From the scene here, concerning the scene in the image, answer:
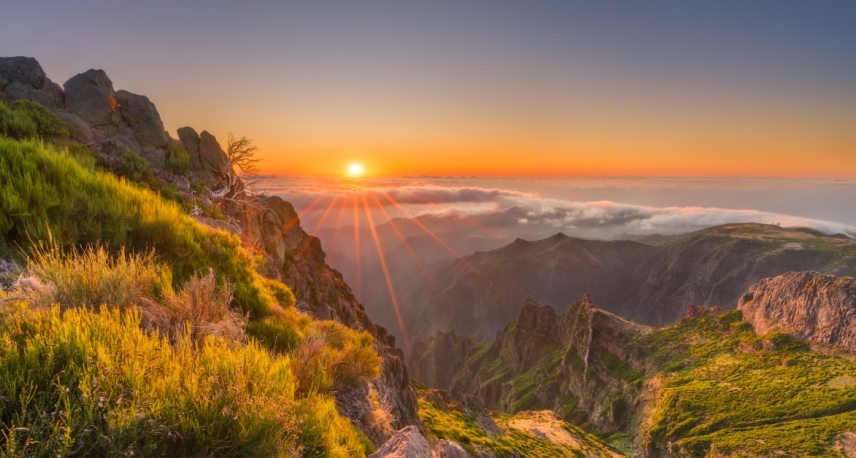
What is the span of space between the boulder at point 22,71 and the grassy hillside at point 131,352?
2691 centimetres

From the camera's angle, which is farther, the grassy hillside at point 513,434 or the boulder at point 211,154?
the grassy hillside at point 513,434

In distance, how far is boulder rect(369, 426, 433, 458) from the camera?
14.9ft

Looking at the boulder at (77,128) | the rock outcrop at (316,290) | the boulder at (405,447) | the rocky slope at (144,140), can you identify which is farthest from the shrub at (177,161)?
the boulder at (405,447)

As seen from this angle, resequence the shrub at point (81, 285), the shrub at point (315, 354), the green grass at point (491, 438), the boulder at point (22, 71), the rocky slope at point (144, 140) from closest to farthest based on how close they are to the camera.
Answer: the shrub at point (81, 285)
the shrub at point (315, 354)
the rocky slope at point (144, 140)
the boulder at point (22, 71)
the green grass at point (491, 438)

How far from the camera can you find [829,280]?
86.4 meters

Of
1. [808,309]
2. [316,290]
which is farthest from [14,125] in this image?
[808,309]

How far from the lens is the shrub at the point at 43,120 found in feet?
53.6

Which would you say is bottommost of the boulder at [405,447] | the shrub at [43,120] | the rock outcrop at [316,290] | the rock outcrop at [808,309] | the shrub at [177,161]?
the rock outcrop at [808,309]

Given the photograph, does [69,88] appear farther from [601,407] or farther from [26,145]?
[601,407]

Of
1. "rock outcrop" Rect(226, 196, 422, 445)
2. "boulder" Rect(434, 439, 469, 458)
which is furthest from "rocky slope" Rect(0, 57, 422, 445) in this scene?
"boulder" Rect(434, 439, 469, 458)

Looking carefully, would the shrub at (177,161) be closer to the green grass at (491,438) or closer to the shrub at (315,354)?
the shrub at (315,354)

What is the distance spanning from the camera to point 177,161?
24.3m

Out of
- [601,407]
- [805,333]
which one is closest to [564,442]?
[601,407]

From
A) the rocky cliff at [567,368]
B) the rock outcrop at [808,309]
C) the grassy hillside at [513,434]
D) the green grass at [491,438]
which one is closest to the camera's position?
the green grass at [491,438]
